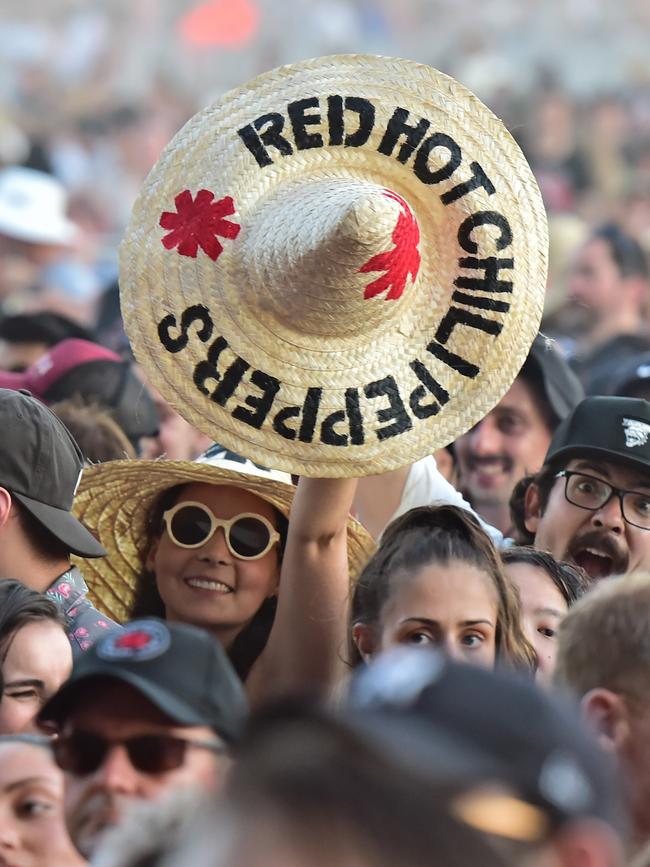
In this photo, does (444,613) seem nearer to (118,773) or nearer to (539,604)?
(539,604)

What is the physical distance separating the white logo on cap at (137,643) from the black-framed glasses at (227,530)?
1666 mm

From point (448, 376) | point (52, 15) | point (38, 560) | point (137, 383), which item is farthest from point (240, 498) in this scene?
point (52, 15)

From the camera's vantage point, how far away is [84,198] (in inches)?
525

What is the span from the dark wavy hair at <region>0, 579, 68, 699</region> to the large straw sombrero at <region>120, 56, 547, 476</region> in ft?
1.45

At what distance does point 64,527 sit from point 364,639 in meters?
0.74

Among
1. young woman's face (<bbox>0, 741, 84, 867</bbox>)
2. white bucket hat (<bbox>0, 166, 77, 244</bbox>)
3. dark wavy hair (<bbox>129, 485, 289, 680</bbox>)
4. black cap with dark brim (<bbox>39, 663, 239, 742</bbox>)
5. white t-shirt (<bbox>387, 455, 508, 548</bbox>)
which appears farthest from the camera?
white bucket hat (<bbox>0, 166, 77, 244</bbox>)

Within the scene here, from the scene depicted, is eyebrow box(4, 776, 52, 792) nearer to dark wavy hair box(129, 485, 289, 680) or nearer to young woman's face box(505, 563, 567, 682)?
dark wavy hair box(129, 485, 289, 680)

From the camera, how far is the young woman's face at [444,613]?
347 centimetres

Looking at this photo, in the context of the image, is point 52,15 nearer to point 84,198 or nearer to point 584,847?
point 84,198

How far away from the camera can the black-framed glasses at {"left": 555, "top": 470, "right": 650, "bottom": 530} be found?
174 inches

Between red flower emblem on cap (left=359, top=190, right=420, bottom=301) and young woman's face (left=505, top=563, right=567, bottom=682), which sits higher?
red flower emblem on cap (left=359, top=190, right=420, bottom=301)

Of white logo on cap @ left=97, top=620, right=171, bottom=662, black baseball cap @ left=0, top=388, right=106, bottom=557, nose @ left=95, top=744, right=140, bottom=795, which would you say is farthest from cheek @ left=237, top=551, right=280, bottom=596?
nose @ left=95, top=744, right=140, bottom=795

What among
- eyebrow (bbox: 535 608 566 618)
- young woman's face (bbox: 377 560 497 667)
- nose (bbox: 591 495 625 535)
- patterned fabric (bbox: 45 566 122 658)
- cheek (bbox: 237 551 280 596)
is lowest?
patterned fabric (bbox: 45 566 122 658)

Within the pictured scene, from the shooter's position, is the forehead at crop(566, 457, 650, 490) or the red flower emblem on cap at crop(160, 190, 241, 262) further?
the forehead at crop(566, 457, 650, 490)
